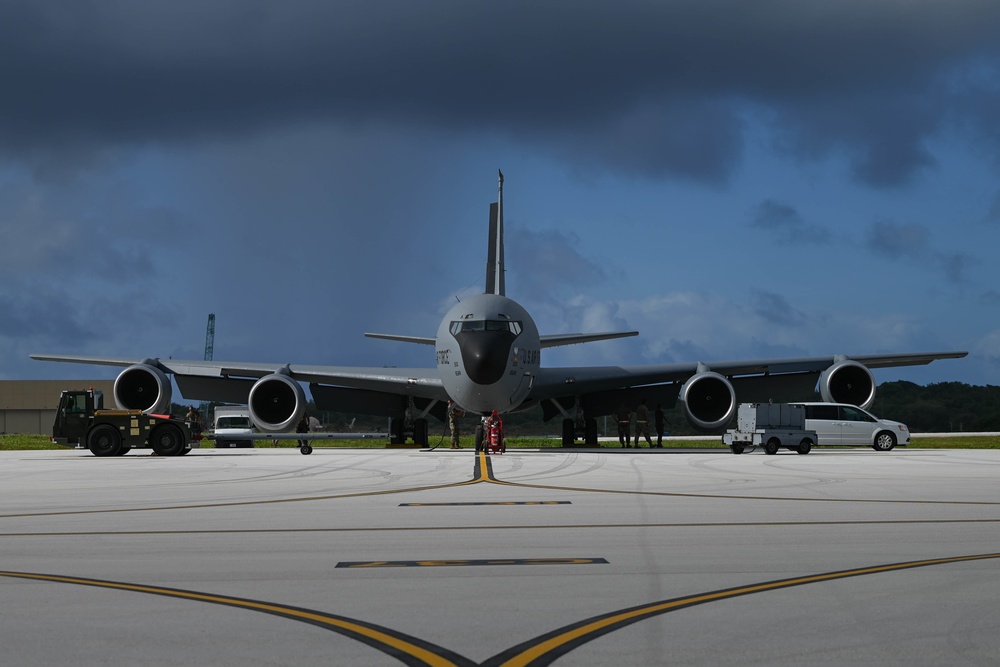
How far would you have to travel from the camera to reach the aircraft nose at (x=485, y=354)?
31.3 m

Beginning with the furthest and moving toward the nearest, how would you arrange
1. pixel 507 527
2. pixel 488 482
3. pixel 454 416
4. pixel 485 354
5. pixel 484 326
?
pixel 454 416 < pixel 484 326 < pixel 485 354 < pixel 488 482 < pixel 507 527

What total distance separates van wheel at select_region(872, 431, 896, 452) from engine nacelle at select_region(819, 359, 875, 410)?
106 cm

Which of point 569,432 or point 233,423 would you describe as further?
point 233,423

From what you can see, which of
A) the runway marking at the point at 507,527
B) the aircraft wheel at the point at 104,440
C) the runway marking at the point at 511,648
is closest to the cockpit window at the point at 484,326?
the aircraft wheel at the point at 104,440

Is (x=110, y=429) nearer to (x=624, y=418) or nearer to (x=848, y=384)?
(x=624, y=418)

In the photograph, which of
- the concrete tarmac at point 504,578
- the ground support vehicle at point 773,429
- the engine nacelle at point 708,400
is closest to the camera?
the concrete tarmac at point 504,578

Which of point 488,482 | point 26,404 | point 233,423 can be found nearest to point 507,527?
point 488,482

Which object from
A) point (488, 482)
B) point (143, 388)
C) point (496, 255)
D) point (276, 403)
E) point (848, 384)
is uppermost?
point (496, 255)

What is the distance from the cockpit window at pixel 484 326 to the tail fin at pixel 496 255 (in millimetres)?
6283

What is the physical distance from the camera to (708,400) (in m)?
36.0

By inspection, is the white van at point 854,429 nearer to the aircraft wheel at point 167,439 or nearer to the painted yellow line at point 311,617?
the aircraft wheel at point 167,439

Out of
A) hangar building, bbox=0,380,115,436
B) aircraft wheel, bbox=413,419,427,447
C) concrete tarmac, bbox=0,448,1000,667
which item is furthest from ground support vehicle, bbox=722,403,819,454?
hangar building, bbox=0,380,115,436

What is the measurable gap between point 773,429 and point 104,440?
19530 mm

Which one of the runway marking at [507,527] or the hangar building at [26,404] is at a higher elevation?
the hangar building at [26,404]
